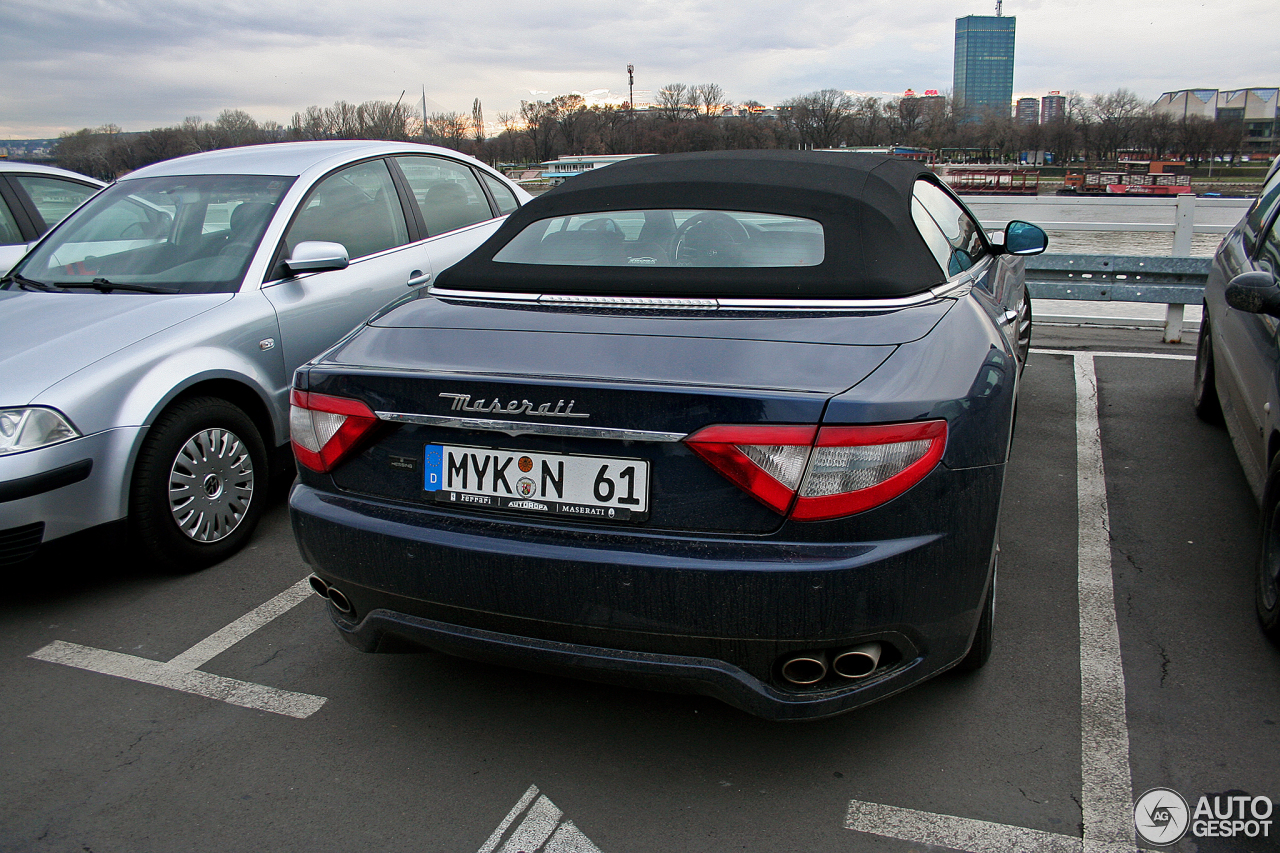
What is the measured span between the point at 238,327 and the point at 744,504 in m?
2.74

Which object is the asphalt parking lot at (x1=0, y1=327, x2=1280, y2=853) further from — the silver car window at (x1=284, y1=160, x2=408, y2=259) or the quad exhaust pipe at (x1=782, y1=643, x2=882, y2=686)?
the silver car window at (x1=284, y1=160, x2=408, y2=259)

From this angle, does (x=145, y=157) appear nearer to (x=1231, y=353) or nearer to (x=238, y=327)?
(x=238, y=327)

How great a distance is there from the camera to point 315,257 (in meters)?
4.12

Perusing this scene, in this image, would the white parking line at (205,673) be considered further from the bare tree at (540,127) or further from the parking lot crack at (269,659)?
the bare tree at (540,127)

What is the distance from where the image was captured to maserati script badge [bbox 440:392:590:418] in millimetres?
2074

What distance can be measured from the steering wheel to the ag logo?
1736 millimetres

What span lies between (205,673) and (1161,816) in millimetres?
2715

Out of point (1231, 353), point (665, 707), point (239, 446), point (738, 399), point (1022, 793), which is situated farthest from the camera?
point (1231, 353)

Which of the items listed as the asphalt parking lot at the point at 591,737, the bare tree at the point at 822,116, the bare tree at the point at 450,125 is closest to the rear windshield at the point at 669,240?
the asphalt parking lot at the point at 591,737

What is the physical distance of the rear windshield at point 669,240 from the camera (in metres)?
2.75

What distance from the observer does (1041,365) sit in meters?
6.71

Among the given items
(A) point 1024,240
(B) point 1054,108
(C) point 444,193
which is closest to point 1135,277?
(A) point 1024,240

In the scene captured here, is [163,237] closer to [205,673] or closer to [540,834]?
[205,673]

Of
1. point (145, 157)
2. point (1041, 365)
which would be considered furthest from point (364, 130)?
point (1041, 365)
